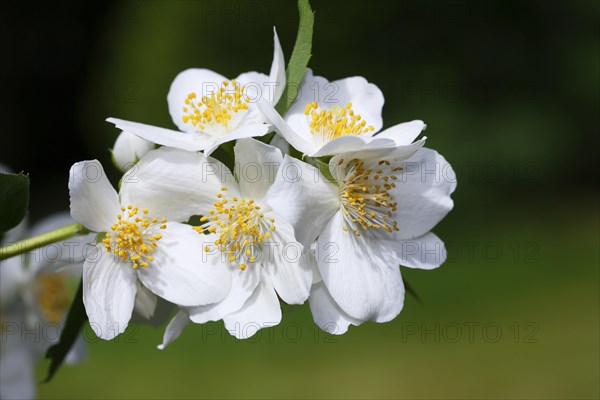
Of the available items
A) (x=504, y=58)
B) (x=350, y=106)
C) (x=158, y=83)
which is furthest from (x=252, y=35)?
(x=350, y=106)

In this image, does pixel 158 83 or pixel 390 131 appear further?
pixel 158 83

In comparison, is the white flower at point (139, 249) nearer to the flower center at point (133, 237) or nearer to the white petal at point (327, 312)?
the flower center at point (133, 237)

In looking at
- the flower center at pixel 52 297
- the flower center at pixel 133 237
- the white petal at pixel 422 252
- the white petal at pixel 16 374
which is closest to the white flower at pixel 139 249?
the flower center at pixel 133 237

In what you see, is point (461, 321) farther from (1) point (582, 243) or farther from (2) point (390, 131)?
(2) point (390, 131)

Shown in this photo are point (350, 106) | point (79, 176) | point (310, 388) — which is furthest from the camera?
point (310, 388)

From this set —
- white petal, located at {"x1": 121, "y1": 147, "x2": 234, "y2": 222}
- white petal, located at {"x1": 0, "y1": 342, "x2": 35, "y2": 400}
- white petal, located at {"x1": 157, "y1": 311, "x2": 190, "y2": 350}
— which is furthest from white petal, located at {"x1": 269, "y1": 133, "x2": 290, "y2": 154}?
white petal, located at {"x1": 0, "y1": 342, "x2": 35, "y2": 400}

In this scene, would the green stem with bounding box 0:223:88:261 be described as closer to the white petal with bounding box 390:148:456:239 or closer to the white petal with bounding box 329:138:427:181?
the white petal with bounding box 329:138:427:181

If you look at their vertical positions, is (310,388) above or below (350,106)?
below
